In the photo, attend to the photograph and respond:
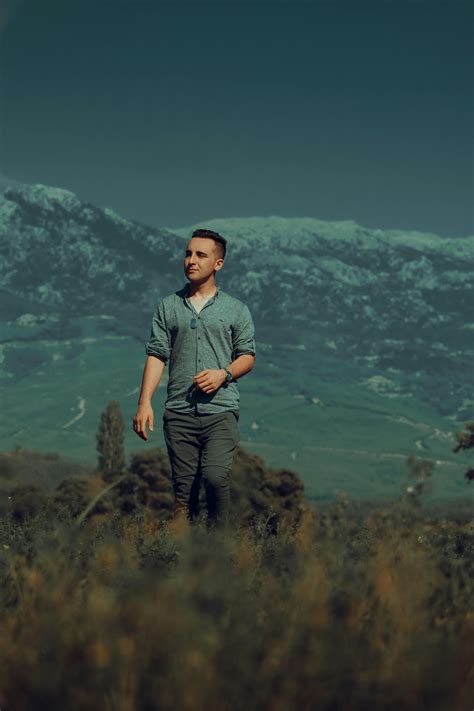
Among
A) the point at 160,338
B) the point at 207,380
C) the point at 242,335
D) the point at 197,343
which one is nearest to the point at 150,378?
the point at 160,338

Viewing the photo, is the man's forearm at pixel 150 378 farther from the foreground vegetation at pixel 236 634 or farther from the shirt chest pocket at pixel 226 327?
the foreground vegetation at pixel 236 634

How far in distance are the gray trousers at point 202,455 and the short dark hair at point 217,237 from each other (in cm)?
173

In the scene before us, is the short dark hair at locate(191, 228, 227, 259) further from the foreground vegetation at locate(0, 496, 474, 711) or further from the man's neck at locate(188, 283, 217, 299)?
the foreground vegetation at locate(0, 496, 474, 711)

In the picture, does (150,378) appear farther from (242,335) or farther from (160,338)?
(242,335)

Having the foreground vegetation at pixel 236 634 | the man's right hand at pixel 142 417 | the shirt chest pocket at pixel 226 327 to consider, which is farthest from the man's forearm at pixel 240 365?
the foreground vegetation at pixel 236 634

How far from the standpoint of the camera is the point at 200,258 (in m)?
9.70

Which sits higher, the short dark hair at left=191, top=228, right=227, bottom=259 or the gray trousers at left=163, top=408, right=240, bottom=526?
the short dark hair at left=191, top=228, right=227, bottom=259

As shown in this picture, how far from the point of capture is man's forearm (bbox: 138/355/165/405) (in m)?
9.49

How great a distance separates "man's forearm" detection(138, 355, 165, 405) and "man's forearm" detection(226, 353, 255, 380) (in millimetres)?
750

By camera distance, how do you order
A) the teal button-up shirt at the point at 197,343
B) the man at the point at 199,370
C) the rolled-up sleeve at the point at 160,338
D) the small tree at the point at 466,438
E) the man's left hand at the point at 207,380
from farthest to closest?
the small tree at the point at 466,438 → the rolled-up sleeve at the point at 160,338 → the teal button-up shirt at the point at 197,343 → the man at the point at 199,370 → the man's left hand at the point at 207,380

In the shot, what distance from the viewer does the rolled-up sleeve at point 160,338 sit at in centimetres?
981

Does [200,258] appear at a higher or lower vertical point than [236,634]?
higher

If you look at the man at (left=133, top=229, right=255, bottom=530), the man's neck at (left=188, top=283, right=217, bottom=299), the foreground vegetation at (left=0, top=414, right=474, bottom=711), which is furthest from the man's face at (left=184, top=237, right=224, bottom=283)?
the foreground vegetation at (left=0, top=414, right=474, bottom=711)

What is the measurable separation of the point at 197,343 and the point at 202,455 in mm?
1164
